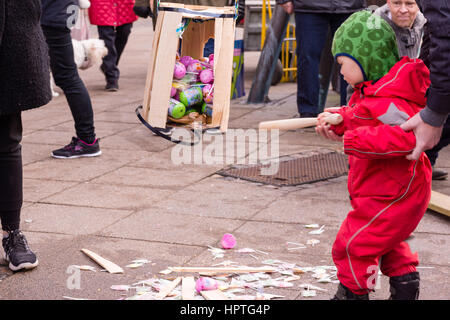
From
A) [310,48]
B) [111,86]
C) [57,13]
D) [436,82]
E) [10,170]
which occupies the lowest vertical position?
[111,86]

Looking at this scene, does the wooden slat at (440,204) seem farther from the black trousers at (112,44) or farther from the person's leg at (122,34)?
the person's leg at (122,34)

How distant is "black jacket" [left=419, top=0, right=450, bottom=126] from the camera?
2.66m

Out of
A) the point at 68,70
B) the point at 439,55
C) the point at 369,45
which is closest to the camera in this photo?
the point at 439,55

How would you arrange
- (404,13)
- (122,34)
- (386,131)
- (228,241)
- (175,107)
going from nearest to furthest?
(386,131), (228,241), (404,13), (175,107), (122,34)

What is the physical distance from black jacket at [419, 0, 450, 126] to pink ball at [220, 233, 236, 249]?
1.52 metres

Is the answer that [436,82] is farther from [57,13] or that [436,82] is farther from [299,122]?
[57,13]

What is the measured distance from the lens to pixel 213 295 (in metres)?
3.27

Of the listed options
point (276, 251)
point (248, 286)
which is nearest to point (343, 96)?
point (276, 251)

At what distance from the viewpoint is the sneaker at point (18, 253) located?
362 centimetres

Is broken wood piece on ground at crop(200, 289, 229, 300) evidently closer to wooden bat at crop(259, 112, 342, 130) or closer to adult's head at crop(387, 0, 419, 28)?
wooden bat at crop(259, 112, 342, 130)

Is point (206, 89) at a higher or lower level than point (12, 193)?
higher

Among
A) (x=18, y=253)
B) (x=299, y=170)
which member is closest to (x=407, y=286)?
(x=18, y=253)

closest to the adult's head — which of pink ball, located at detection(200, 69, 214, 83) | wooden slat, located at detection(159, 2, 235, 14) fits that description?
wooden slat, located at detection(159, 2, 235, 14)

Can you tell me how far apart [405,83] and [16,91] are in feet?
5.72
